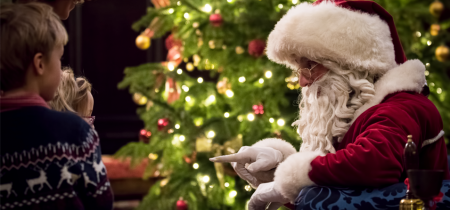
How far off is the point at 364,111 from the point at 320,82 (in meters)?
0.24

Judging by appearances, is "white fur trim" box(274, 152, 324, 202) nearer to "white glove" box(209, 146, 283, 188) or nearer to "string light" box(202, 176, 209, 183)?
"white glove" box(209, 146, 283, 188)

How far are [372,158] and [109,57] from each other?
499 cm

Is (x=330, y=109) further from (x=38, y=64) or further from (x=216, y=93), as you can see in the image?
(x=216, y=93)

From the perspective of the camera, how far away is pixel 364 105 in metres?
1.88

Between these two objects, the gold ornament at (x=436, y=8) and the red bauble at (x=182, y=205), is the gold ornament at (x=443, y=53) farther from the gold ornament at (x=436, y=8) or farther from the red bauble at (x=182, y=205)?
the red bauble at (x=182, y=205)

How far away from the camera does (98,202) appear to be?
121 cm

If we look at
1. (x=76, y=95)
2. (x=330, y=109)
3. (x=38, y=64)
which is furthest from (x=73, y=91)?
(x=330, y=109)

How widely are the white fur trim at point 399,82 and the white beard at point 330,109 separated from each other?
38 mm

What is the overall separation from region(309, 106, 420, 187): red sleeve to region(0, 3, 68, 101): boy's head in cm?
95

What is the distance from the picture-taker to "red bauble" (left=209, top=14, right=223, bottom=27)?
11.2 feet

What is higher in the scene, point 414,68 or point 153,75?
point 414,68

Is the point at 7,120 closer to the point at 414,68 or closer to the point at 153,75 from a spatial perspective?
the point at 414,68

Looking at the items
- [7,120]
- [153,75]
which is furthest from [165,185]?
[7,120]

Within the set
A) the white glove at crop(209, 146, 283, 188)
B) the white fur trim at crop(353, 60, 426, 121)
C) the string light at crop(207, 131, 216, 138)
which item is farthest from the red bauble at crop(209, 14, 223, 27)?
the white fur trim at crop(353, 60, 426, 121)
